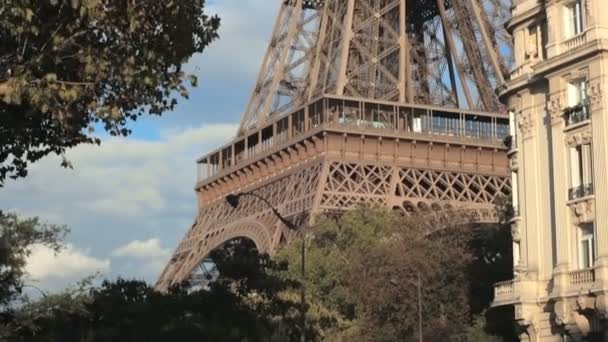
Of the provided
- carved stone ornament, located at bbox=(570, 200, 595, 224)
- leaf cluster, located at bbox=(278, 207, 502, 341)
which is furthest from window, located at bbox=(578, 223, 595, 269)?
leaf cluster, located at bbox=(278, 207, 502, 341)

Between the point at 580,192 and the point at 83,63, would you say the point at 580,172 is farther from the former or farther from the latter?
the point at 83,63

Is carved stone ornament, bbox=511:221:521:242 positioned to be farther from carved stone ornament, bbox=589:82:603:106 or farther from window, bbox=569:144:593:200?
carved stone ornament, bbox=589:82:603:106

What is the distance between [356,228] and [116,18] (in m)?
48.2

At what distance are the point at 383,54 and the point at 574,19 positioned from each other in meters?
41.7

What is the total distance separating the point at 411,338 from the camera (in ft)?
186

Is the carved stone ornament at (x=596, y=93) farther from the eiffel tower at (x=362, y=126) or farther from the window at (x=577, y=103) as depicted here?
the eiffel tower at (x=362, y=126)

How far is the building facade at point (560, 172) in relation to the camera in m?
39.6

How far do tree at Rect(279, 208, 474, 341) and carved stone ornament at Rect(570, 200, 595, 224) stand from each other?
14922 millimetres

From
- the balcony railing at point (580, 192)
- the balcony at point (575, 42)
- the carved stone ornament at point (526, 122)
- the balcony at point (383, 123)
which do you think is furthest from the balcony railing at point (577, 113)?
the balcony at point (383, 123)

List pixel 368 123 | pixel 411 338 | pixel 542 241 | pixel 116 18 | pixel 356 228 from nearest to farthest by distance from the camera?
pixel 116 18 → pixel 542 241 → pixel 411 338 → pixel 356 228 → pixel 368 123

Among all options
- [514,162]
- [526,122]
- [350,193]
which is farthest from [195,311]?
[350,193]

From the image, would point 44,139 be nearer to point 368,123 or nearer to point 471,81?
point 368,123

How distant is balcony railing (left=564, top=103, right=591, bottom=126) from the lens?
40.4 meters

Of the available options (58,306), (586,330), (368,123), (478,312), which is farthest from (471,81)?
(58,306)
